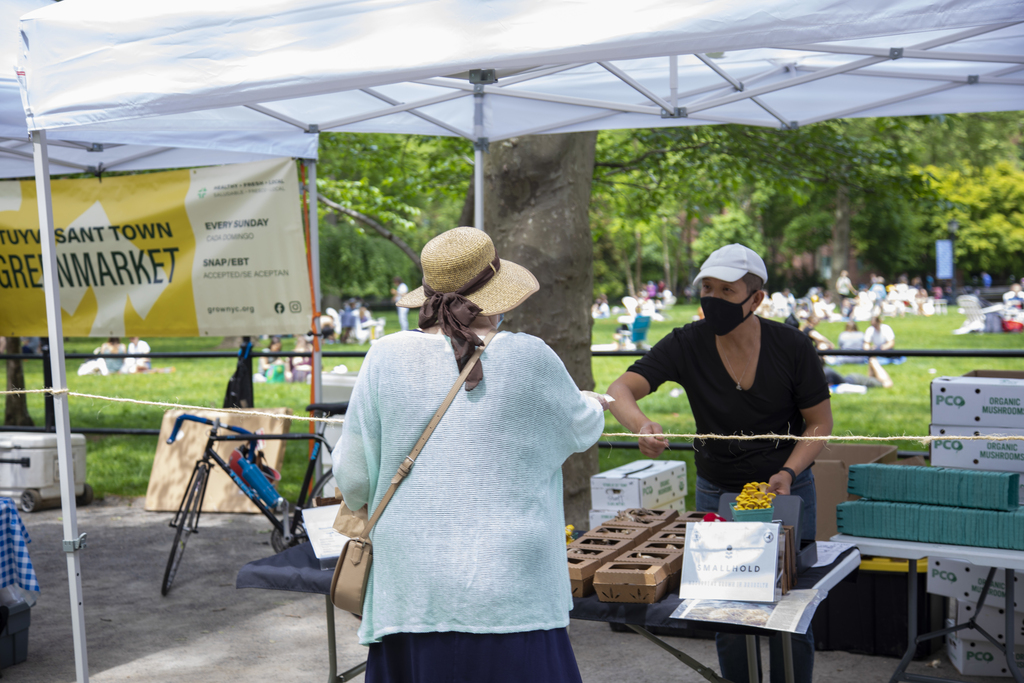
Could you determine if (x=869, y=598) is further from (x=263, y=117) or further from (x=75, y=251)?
(x=75, y=251)

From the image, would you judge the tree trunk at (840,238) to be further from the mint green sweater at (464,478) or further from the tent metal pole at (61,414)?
the mint green sweater at (464,478)

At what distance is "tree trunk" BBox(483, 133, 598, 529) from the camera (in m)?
5.36

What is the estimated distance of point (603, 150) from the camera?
12.4m

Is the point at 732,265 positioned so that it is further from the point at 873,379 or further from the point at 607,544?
the point at 873,379

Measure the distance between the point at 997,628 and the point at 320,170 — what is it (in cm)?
1129

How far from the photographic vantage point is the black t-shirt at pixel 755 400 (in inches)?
129

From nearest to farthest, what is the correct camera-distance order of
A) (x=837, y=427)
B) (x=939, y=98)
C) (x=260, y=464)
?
(x=939, y=98), (x=260, y=464), (x=837, y=427)

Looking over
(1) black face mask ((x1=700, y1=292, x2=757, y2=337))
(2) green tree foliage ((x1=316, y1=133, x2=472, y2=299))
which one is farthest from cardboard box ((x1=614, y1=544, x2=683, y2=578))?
(2) green tree foliage ((x1=316, y1=133, x2=472, y2=299))

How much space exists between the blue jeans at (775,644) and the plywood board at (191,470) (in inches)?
176

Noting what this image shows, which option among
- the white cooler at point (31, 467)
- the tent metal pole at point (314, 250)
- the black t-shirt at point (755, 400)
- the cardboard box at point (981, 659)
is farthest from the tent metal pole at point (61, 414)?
the white cooler at point (31, 467)

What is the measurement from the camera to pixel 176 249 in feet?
19.6

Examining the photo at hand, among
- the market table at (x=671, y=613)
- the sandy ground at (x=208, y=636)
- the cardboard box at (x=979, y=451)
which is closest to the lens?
the market table at (x=671, y=613)

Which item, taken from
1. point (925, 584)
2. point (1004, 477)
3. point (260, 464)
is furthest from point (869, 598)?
point (260, 464)

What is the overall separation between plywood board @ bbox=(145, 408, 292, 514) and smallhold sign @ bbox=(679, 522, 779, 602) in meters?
5.00
